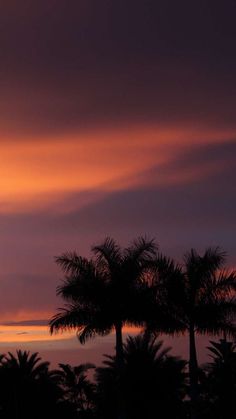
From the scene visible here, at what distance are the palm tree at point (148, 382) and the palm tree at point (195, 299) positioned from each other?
1657 cm

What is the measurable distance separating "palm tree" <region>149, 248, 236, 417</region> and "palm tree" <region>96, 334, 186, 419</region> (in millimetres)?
16574

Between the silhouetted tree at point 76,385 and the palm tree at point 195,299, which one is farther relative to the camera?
the silhouetted tree at point 76,385

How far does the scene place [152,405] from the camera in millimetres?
80000

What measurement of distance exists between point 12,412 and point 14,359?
5.73 m

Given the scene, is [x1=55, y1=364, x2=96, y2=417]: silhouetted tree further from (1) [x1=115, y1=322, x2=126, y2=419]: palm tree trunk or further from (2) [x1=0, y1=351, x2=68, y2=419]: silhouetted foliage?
(1) [x1=115, y1=322, x2=126, y2=419]: palm tree trunk

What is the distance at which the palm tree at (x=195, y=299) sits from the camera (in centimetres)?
6166

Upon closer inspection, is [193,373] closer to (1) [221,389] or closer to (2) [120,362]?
(2) [120,362]

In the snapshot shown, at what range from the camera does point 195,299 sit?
62156mm

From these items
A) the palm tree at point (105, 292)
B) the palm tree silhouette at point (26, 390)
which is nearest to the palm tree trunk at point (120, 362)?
the palm tree at point (105, 292)

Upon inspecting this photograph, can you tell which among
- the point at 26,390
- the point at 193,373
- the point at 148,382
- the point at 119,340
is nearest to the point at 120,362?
the point at 119,340

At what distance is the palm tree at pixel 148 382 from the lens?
261 feet

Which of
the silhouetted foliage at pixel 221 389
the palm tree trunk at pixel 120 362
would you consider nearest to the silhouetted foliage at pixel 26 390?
the silhouetted foliage at pixel 221 389

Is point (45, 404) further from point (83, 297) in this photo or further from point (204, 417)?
point (83, 297)

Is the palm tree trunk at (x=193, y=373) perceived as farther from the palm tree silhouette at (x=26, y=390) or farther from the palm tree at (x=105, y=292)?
the palm tree silhouette at (x=26, y=390)
